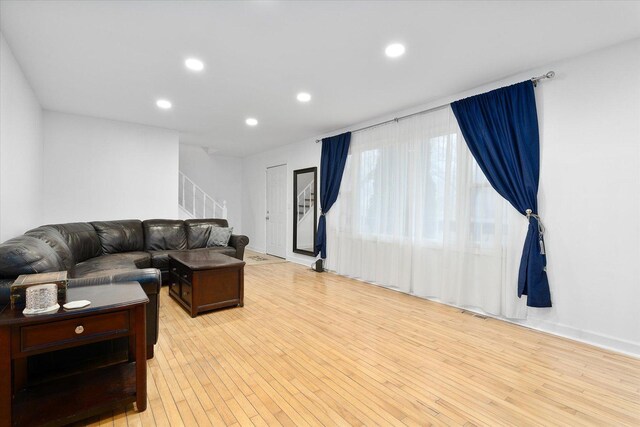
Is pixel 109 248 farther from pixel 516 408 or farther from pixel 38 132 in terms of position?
pixel 516 408

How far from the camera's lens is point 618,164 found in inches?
99.8

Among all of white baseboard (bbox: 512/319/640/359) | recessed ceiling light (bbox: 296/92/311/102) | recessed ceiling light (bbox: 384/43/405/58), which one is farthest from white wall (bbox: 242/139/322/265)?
white baseboard (bbox: 512/319/640/359)

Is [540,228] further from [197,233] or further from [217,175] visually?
[217,175]

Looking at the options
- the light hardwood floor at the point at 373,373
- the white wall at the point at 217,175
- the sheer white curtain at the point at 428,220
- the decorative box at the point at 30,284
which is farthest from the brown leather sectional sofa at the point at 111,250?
the white wall at the point at 217,175

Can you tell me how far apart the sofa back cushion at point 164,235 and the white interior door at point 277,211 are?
93.3 inches

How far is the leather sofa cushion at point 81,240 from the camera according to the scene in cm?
355

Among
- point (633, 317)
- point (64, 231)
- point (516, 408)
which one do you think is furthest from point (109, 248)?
point (633, 317)

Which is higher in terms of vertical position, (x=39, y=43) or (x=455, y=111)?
(x=39, y=43)

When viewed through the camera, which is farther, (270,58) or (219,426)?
(270,58)

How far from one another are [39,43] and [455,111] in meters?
4.25

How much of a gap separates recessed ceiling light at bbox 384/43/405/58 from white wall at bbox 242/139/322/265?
10.5 feet

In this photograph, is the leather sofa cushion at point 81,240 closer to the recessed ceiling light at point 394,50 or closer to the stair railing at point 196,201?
the stair railing at point 196,201

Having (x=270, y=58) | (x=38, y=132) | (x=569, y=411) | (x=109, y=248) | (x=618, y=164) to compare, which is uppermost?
(x=270, y=58)

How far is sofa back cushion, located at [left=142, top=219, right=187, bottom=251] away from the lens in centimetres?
473
